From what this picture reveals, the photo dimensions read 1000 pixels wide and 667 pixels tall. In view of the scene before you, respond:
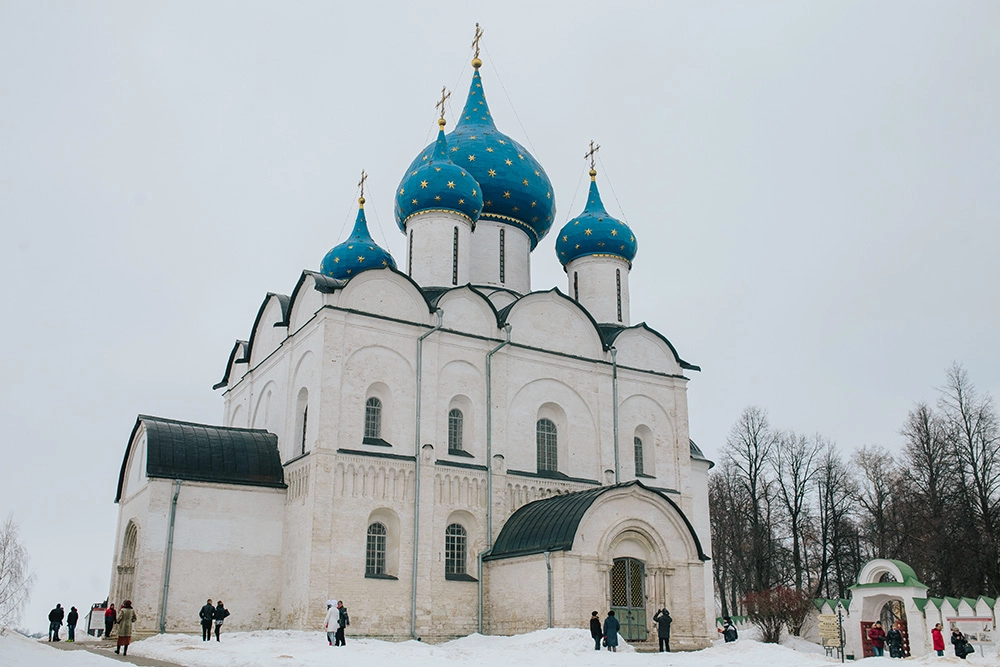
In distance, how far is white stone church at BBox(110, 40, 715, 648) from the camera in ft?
54.1

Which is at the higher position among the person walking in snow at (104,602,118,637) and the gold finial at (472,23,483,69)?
the gold finial at (472,23,483,69)

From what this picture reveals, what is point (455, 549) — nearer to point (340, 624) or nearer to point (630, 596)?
point (630, 596)

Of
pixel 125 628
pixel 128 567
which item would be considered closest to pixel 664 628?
pixel 125 628

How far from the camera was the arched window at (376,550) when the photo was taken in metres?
17.1

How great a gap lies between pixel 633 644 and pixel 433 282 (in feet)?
28.2

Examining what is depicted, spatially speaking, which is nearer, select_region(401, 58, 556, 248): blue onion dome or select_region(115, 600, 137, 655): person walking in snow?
select_region(115, 600, 137, 655): person walking in snow

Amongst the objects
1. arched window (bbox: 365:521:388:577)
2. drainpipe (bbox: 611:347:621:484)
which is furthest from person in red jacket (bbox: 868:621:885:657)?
arched window (bbox: 365:521:388:577)

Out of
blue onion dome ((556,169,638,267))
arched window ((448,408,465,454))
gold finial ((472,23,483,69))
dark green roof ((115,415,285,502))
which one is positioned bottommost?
dark green roof ((115,415,285,502))

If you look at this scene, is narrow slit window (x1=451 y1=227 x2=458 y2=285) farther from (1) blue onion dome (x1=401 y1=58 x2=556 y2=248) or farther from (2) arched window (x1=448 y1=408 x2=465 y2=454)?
(2) arched window (x1=448 y1=408 x2=465 y2=454)

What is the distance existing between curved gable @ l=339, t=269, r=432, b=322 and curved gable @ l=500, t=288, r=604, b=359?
207 centimetres

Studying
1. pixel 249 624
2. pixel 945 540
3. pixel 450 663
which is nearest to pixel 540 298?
pixel 249 624

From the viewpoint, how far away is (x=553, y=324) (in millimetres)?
20562

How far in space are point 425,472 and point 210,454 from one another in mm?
4008

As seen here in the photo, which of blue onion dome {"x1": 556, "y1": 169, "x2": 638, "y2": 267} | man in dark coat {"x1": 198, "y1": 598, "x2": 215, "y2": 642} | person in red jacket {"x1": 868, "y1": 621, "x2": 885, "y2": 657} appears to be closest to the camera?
man in dark coat {"x1": 198, "y1": 598, "x2": 215, "y2": 642}
